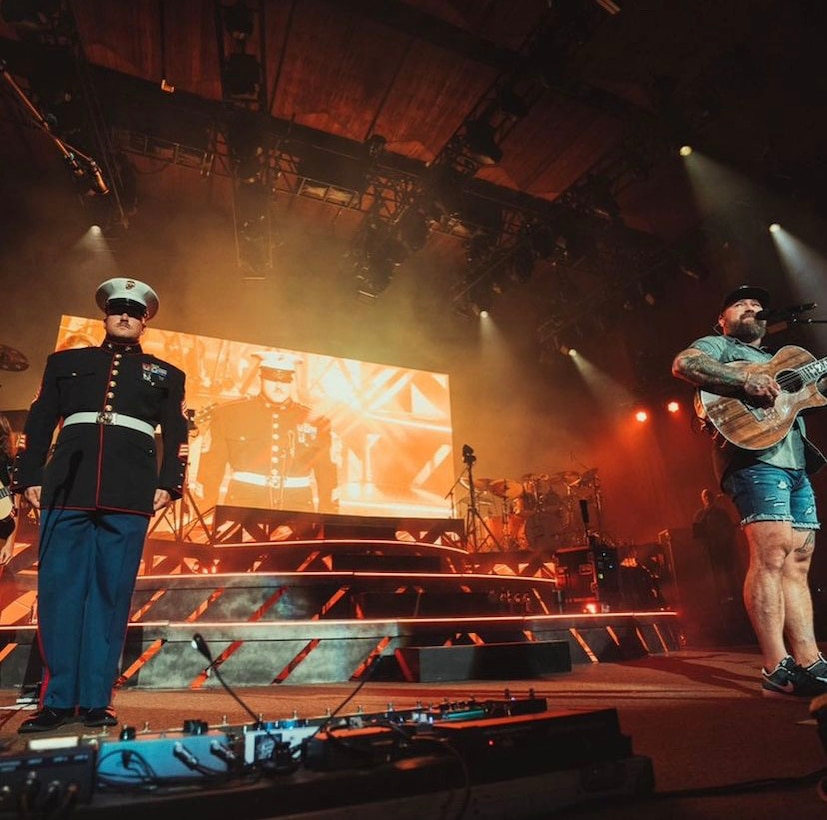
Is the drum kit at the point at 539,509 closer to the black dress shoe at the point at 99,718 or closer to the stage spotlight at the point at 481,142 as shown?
the stage spotlight at the point at 481,142

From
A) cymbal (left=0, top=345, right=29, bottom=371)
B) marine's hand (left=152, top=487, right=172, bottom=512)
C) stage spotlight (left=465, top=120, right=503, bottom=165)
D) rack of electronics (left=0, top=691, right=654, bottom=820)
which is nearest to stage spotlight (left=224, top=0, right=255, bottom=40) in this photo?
stage spotlight (left=465, top=120, right=503, bottom=165)

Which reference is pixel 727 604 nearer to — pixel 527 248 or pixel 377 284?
pixel 527 248

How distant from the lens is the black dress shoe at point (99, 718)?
6.42 feet

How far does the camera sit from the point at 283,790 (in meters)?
0.85

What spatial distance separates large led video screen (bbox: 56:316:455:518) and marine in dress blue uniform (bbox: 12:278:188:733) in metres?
5.40

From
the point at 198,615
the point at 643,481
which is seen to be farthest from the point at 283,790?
the point at 643,481

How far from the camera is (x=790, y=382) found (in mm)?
2699

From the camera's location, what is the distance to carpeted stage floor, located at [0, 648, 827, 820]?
106 cm

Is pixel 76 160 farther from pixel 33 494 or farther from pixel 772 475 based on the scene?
pixel 772 475

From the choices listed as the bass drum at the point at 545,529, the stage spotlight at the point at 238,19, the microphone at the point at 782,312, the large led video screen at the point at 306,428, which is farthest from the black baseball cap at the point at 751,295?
the bass drum at the point at 545,529

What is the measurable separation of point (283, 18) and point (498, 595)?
6708 millimetres

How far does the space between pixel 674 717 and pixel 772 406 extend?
1.51m

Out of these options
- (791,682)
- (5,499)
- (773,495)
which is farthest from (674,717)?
(5,499)

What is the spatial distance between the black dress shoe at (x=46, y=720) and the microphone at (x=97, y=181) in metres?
6.69
